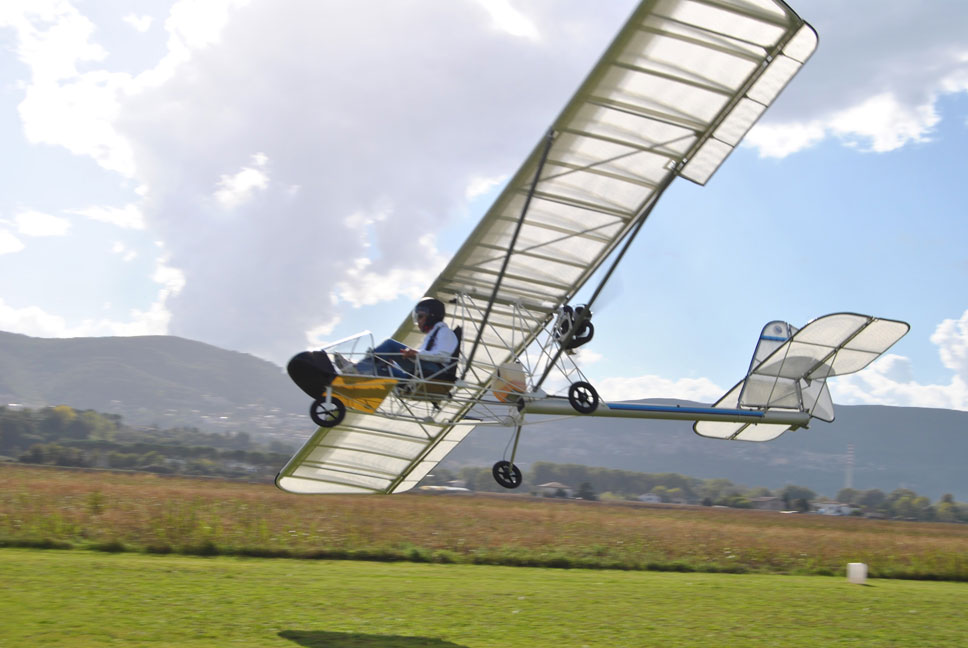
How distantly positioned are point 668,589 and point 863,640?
5.12 metres

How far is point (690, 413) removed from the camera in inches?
567

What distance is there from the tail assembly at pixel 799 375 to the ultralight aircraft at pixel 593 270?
0.03 metres

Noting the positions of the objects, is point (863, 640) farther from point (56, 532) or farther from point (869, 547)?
point (869, 547)

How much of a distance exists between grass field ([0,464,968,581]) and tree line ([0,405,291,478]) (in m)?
33.1

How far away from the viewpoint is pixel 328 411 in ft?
40.2

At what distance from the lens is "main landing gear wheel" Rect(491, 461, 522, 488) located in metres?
14.9

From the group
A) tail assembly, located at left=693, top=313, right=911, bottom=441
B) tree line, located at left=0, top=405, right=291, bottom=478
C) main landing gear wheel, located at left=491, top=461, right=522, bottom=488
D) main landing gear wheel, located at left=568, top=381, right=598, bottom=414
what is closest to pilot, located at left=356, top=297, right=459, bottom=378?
main landing gear wheel, located at left=568, top=381, right=598, bottom=414

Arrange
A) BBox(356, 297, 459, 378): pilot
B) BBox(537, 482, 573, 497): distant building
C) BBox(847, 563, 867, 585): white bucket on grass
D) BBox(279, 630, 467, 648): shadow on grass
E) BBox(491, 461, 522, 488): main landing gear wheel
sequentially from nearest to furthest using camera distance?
1. BBox(279, 630, 467, 648): shadow on grass
2. BBox(356, 297, 459, 378): pilot
3. BBox(491, 461, 522, 488): main landing gear wheel
4. BBox(847, 563, 867, 585): white bucket on grass
5. BBox(537, 482, 573, 497): distant building

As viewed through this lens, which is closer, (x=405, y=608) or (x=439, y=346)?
(x=405, y=608)

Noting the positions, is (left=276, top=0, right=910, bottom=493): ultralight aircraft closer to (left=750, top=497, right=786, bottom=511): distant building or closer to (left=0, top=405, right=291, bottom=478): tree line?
(left=0, top=405, right=291, bottom=478): tree line

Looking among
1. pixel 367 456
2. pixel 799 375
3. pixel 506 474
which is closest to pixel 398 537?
pixel 367 456

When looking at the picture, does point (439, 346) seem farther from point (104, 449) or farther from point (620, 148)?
point (104, 449)

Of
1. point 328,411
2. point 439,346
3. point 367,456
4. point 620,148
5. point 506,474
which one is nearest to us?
point 620,148

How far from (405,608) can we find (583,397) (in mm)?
4080
